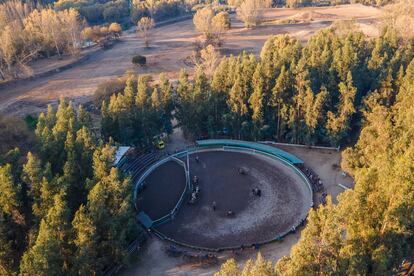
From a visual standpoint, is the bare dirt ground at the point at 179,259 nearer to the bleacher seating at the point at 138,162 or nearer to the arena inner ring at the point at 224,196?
the arena inner ring at the point at 224,196

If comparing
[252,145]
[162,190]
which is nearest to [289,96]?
[252,145]

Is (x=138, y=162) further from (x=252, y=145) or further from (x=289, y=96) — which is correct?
(x=289, y=96)

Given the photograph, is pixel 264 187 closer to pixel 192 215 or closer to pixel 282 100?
pixel 192 215

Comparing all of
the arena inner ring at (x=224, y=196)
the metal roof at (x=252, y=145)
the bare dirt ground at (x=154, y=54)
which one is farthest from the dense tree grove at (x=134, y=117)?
the bare dirt ground at (x=154, y=54)

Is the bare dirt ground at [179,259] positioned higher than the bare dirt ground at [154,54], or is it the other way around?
the bare dirt ground at [154,54]

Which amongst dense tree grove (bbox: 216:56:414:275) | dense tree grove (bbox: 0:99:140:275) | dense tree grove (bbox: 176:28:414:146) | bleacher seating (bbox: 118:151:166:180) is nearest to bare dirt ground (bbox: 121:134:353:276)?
dense tree grove (bbox: 0:99:140:275)

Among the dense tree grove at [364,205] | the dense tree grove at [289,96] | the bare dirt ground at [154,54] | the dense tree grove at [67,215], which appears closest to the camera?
the dense tree grove at [364,205]
